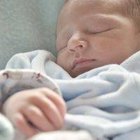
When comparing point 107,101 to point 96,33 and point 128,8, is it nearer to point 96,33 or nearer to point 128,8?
point 96,33

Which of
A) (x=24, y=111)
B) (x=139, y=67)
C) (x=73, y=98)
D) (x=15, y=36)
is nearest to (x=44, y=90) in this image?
(x=24, y=111)

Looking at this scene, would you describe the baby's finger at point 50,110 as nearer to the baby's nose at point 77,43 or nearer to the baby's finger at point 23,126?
the baby's finger at point 23,126

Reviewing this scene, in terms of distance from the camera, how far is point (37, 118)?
72 cm

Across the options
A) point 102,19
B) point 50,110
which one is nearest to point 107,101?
point 50,110

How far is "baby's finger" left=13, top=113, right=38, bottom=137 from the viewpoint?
2.33 ft

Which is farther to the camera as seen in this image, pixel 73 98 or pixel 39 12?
pixel 39 12

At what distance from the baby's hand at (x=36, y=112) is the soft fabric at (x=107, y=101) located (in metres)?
0.08

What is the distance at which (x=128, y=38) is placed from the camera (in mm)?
1174

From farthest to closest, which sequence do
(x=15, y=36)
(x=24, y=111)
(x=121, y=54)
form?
(x=15, y=36), (x=121, y=54), (x=24, y=111)

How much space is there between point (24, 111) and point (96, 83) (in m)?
0.26

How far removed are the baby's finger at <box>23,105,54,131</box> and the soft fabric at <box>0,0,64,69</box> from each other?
0.55 meters

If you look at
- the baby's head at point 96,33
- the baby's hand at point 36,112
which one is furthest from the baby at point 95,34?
the baby's hand at point 36,112

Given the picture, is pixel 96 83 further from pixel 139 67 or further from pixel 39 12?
pixel 39 12

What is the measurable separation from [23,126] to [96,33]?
0.51 m
